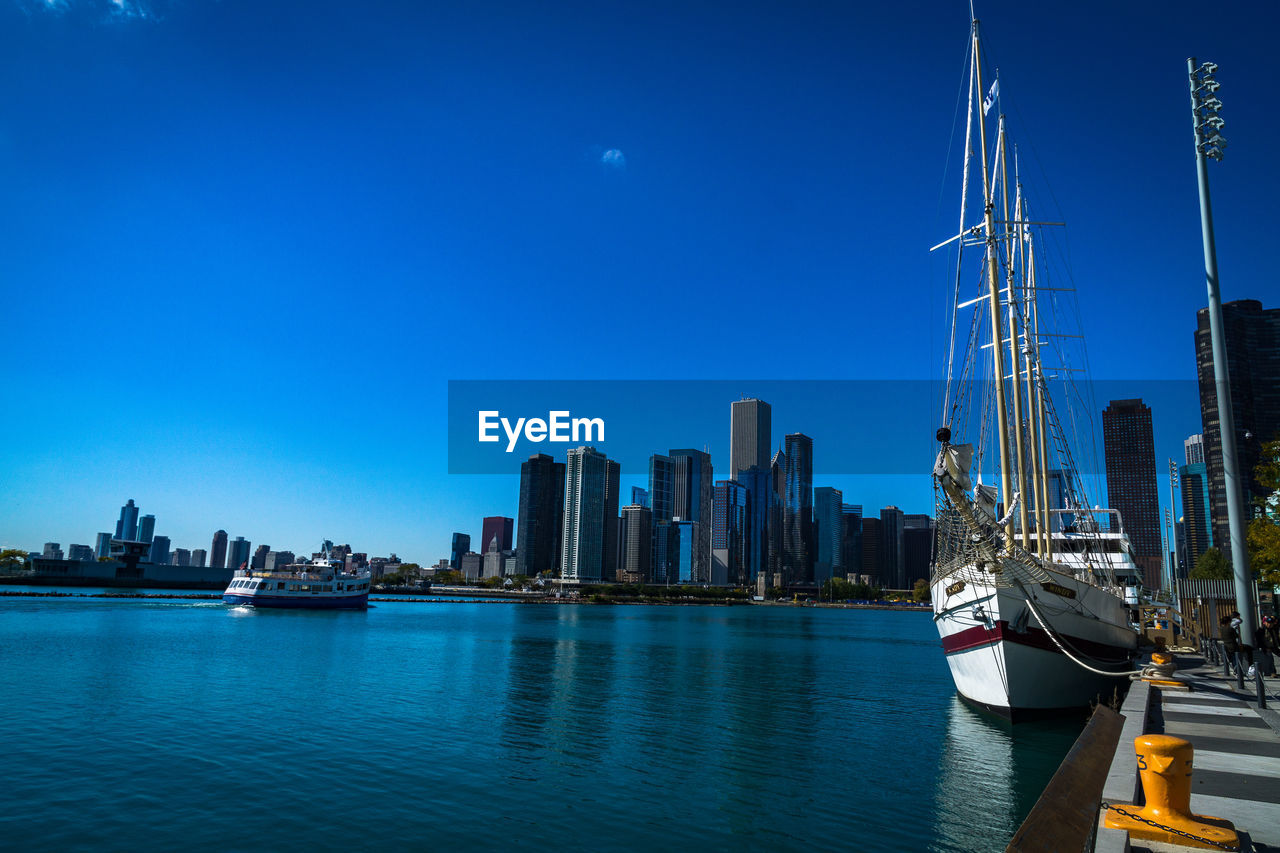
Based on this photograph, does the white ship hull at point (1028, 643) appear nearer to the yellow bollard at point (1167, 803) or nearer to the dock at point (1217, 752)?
the dock at point (1217, 752)

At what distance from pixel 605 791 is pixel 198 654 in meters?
45.7

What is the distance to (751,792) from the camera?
20.5 metres

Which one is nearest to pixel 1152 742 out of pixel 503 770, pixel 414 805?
pixel 414 805

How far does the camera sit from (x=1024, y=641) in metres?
26.8

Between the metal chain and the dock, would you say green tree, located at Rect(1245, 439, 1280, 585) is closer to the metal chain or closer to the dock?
the dock

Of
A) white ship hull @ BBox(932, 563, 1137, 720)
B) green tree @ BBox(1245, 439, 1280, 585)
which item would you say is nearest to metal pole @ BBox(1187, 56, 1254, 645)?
white ship hull @ BBox(932, 563, 1137, 720)

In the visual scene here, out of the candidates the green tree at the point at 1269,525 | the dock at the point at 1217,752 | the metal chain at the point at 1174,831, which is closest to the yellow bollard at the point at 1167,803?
the metal chain at the point at 1174,831

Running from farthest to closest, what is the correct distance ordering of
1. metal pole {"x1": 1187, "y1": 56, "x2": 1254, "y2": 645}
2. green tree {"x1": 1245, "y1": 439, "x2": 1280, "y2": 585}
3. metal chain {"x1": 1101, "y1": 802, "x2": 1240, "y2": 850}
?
green tree {"x1": 1245, "y1": 439, "x2": 1280, "y2": 585} < metal pole {"x1": 1187, "y1": 56, "x2": 1254, "y2": 645} < metal chain {"x1": 1101, "y1": 802, "x2": 1240, "y2": 850}

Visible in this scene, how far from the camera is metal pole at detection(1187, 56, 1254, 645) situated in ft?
64.4

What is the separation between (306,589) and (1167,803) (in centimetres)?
14134

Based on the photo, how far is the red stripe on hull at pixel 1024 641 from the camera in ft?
87.5

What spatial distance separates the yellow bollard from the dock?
15 centimetres

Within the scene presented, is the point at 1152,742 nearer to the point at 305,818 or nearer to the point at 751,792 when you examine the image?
the point at 751,792

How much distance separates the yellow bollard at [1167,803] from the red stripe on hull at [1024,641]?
1767 centimetres
